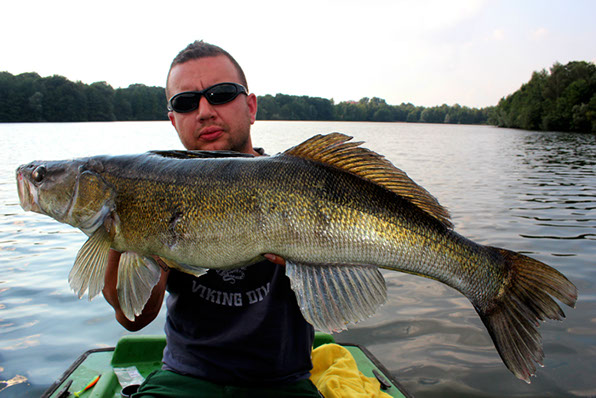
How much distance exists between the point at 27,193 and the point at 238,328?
1.45m

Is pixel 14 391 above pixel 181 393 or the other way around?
the other way around

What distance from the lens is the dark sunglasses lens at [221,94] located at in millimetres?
3129

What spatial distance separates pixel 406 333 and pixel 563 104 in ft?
243

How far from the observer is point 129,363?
3.79 meters

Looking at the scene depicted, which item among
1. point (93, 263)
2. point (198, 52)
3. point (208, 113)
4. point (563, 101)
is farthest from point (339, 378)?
point (563, 101)

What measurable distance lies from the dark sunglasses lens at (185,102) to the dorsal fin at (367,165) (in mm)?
1347

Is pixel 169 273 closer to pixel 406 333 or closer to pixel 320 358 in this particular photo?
pixel 320 358

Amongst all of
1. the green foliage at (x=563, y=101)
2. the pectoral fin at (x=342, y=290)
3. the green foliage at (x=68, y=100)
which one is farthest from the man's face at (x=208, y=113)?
the green foliage at (x=68, y=100)

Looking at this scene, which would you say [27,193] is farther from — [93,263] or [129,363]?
[129,363]

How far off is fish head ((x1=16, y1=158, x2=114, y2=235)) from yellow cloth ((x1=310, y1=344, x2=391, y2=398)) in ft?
6.58

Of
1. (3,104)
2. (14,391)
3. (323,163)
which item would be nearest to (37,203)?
(323,163)

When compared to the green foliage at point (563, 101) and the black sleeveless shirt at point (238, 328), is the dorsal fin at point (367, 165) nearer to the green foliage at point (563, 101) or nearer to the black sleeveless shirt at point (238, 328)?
the black sleeveless shirt at point (238, 328)

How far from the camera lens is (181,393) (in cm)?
233

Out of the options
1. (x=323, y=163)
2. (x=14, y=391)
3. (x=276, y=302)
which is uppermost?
(x=323, y=163)
